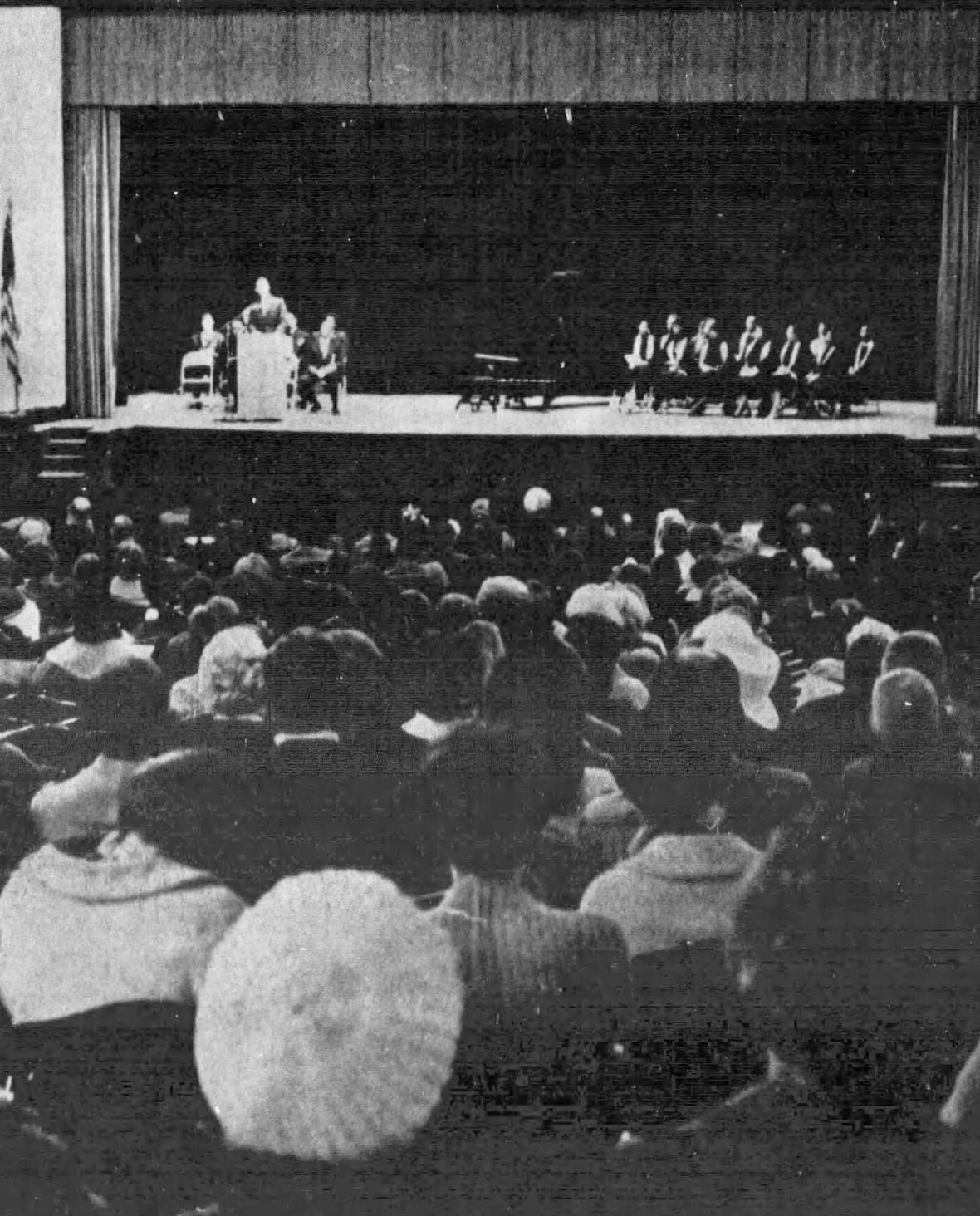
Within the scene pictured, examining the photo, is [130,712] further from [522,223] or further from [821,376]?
[821,376]

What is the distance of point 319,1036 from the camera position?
A: 13.0 feet

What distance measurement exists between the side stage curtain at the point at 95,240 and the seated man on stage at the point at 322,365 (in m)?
0.78

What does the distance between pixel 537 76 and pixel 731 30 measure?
0.85m

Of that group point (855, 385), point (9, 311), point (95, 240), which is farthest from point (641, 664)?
point (95, 240)

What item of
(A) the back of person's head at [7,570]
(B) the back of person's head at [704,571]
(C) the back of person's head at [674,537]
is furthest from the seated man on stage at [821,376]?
(A) the back of person's head at [7,570]

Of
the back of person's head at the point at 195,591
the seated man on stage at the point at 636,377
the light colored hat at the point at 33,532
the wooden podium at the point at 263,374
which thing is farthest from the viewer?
the seated man on stage at the point at 636,377

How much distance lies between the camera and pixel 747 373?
717 centimetres

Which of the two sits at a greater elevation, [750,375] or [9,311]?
[9,311]

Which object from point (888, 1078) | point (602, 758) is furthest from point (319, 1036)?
point (888, 1078)

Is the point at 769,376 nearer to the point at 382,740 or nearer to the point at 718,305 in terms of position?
the point at 718,305

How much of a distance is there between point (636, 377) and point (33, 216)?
2.85 m

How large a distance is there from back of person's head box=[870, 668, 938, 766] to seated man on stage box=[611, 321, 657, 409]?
2197mm

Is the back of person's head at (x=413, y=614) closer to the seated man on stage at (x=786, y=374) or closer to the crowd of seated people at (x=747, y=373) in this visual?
the crowd of seated people at (x=747, y=373)

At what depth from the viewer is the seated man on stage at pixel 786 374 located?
6691mm
